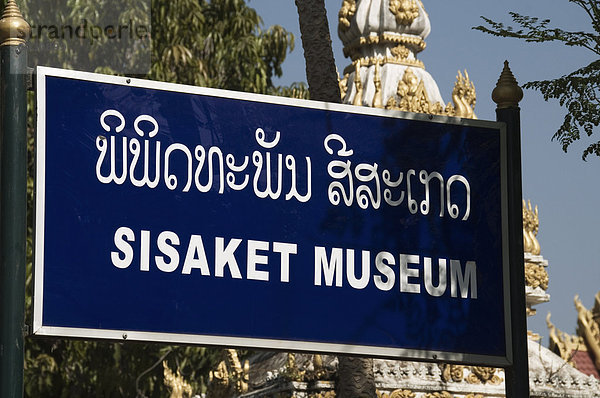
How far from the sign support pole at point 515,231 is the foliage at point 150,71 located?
14.1 metres

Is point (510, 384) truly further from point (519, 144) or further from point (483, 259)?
point (519, 144)

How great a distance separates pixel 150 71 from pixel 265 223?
17033 mm

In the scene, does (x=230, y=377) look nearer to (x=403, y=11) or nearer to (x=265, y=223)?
(x=403, y=11)

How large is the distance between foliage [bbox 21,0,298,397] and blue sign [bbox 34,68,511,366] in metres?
14.2

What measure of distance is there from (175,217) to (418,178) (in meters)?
1.03

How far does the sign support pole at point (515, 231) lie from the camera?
4676mm

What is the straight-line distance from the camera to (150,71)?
21.0 metres

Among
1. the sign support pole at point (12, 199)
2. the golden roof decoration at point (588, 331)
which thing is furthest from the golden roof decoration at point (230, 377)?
the golden roof decoration at point (588, 331)

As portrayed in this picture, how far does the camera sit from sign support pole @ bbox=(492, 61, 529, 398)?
468 cm

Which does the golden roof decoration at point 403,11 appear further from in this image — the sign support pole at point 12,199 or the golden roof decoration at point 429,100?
the sign support pole at point 12,199

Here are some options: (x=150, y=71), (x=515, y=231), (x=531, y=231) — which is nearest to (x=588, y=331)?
(x=531, y=231)

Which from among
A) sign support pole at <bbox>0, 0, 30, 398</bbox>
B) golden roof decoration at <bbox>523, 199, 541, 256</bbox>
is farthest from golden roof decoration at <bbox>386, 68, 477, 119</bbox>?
sign support pole at <bbox>0, 0, 30, 398</bbox>

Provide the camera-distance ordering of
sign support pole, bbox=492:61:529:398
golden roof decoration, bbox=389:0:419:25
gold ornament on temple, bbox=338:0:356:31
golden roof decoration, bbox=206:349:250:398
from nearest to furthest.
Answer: sign support pole, bbox=492:61:529:398, golden roof decoration, bbox=206:349:250:398, golden roof decoration, bbox=389:0:419:25, gold ornament on temple, bbox=338:0:356:31

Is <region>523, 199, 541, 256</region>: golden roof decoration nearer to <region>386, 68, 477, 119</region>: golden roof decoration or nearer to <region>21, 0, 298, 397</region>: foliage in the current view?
<region>386, 68, 477, 119</region>: golden roof decoration
